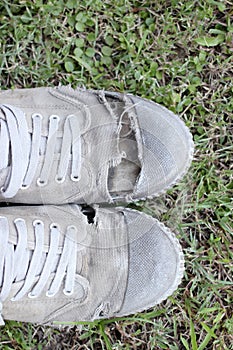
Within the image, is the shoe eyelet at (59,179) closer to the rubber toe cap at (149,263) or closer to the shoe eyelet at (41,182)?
the shoe eyelet at (41,182)

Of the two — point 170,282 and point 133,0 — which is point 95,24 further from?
point 170,282

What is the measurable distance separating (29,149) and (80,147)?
0.15 m

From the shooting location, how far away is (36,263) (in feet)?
5.59

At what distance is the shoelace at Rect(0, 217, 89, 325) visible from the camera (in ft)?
5.46

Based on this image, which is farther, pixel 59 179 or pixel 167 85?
pixel 167 85

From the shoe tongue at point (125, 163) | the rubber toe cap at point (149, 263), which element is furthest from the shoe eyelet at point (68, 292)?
the shoe tongue at point (125, 163)

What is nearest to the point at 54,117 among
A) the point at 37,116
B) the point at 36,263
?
the point at 37,116

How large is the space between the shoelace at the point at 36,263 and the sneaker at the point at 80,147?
10 centimetres

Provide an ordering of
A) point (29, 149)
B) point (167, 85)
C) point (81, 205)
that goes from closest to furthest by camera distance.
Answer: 1. point (29, 149)
2. point (81, 205)
3. point (167, 85)

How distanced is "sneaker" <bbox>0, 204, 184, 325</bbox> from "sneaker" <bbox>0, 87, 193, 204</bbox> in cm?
6

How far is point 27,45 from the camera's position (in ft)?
6.54

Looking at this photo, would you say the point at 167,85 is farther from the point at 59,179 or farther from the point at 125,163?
the point at 59,179

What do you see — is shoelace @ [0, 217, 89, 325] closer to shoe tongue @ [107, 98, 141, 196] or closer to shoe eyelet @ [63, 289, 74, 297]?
Result: shoe eyelet @ [63, 289, 74, 297]

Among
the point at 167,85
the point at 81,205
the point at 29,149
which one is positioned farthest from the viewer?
the point at 167,85
